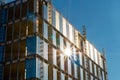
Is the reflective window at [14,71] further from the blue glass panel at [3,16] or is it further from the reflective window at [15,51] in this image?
the blue glass panel at [3,16]

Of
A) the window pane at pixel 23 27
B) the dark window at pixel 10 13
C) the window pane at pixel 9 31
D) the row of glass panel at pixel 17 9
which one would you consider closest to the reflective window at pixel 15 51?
the window pane at pixel 23 27

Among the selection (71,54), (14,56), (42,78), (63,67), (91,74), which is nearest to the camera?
(42,78)

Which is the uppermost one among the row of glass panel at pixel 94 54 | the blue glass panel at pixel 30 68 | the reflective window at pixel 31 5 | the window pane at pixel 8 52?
the reflective window at pixel 31 5

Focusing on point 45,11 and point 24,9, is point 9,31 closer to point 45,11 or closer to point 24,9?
point 24,9

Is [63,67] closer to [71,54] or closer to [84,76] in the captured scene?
[71,54]

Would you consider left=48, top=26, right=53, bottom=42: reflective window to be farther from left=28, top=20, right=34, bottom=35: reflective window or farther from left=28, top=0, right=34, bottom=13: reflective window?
left=28, top=0, right=34, bottom=13: reflective window

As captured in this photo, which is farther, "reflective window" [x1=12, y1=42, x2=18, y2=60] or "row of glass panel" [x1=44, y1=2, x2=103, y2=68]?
"row of glass panel" [x1=44, y1=2, x2=103, y2=68]

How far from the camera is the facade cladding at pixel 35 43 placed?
4838 centimetres

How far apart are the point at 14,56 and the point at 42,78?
6.39 meters

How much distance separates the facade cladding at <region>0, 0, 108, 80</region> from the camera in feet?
159

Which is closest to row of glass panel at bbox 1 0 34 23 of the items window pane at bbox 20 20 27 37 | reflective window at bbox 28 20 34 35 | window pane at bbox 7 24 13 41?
window pane at bbox 7 24 13 41

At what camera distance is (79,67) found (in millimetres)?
61188

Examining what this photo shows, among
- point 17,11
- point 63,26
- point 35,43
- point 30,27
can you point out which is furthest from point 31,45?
point 63,26

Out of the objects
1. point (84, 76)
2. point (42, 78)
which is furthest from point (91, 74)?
point (42, 78)
